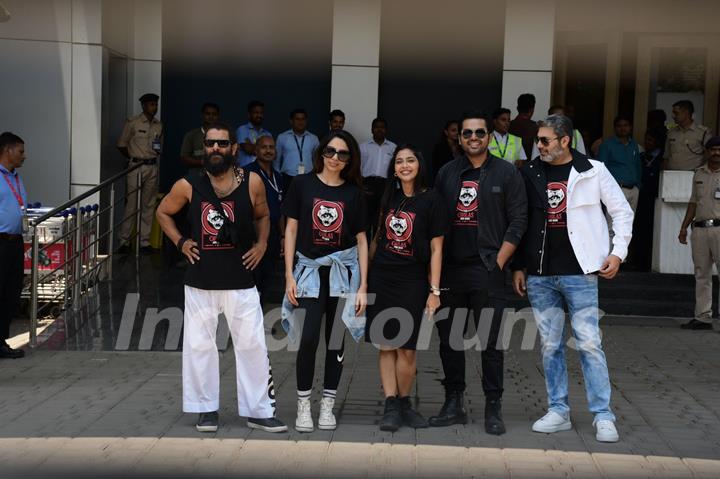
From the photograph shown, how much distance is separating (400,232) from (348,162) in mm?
565

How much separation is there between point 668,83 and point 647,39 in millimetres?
774

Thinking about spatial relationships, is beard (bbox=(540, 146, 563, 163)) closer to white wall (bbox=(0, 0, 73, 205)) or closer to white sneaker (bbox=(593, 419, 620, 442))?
white sneaker (bbox=(593, 419, 620, 442))

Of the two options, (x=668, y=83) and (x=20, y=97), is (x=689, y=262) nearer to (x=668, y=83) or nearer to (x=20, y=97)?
(x=668, y=83)

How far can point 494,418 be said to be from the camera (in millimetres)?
7176

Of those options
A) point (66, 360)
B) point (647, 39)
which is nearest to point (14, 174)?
point (66, 360)

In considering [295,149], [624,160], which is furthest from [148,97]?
[624,160]

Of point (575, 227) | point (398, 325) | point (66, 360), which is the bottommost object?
point (66, 360)

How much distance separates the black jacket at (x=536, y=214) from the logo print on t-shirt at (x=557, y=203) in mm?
32

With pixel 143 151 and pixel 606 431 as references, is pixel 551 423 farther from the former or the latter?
pixel 143 151

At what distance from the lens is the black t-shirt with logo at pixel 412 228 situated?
7.08 meters

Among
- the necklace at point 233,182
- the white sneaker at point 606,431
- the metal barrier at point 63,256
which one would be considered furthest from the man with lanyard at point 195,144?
the white sneaker at point 606,431

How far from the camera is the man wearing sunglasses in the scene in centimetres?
711

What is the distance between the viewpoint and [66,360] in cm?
970

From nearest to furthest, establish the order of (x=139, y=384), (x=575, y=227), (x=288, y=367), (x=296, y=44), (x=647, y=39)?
(x=575, y=227) → (x=139, y=384) → (x=288, y=367) → (x=296, y=44) → (x=647, y=39)
